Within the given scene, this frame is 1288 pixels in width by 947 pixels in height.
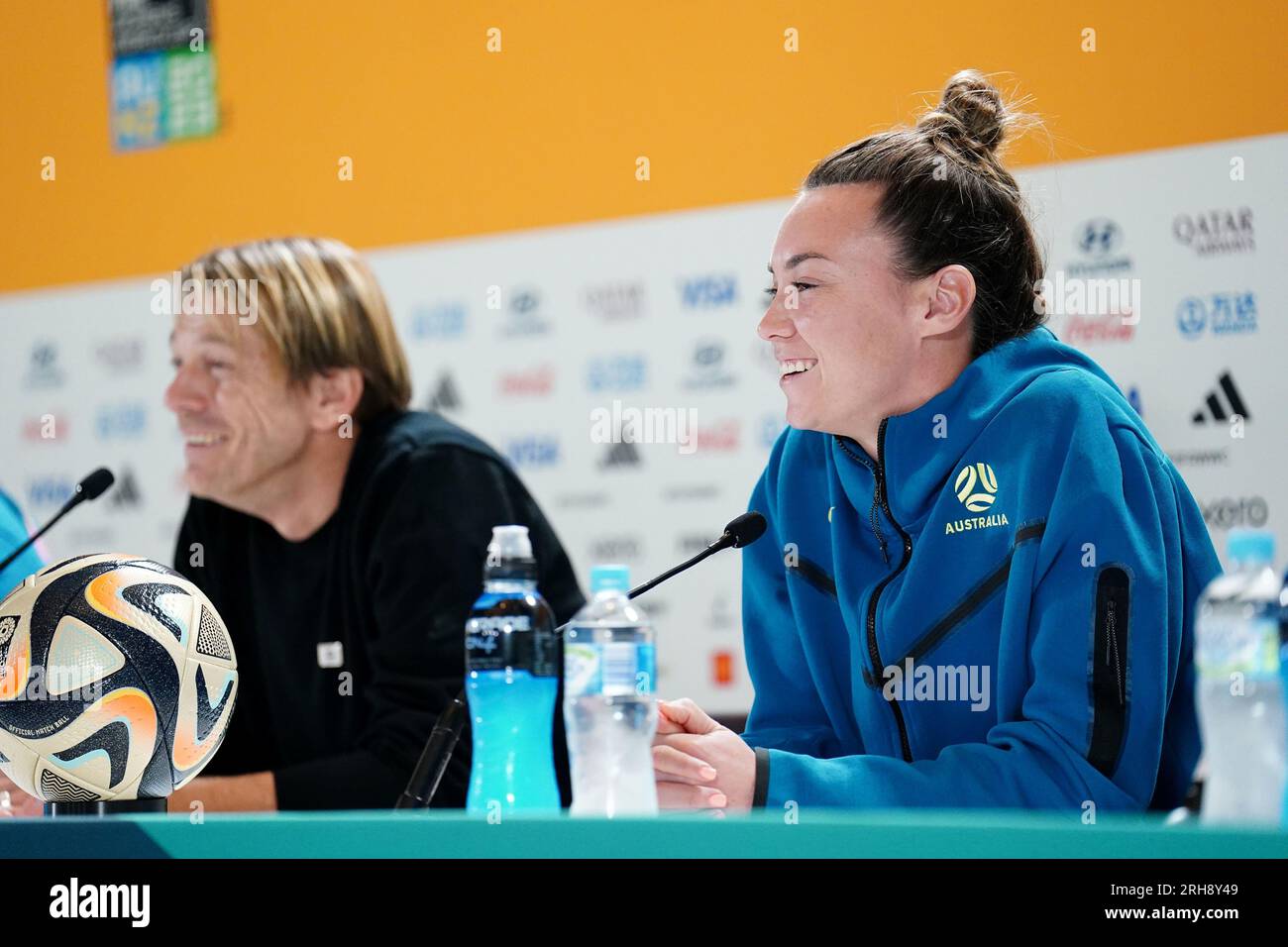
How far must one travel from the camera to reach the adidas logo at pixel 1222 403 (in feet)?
10.3

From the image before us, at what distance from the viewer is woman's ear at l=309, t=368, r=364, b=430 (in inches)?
97.0

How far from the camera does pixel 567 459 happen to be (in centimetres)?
394

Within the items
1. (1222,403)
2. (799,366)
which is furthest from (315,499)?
(1222,403)

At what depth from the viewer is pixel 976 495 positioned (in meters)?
1.56

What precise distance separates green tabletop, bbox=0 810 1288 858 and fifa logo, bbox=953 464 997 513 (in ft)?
2.38

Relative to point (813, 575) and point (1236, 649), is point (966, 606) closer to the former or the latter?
point (813, 575)

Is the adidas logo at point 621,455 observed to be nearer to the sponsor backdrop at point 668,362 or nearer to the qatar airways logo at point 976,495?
the sponsor backdrop at point 668,362

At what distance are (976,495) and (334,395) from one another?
1253 millimetres

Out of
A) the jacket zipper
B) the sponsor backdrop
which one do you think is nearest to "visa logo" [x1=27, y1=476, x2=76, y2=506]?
the sponsor backdrop

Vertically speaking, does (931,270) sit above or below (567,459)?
above

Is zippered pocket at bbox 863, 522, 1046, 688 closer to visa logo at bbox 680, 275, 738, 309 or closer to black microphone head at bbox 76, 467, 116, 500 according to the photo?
black microphone head at bbox 76, 467, 116, 500

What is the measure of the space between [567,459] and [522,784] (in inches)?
105

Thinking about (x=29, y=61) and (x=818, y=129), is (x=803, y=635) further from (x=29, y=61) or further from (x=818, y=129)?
(x=29, y=61)
